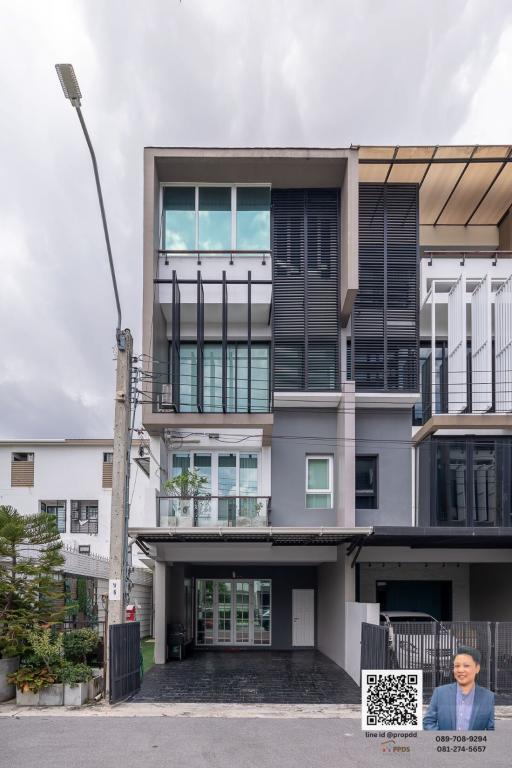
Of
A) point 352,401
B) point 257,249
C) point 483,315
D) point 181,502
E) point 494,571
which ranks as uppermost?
point 257,249

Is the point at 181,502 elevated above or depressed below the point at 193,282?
below

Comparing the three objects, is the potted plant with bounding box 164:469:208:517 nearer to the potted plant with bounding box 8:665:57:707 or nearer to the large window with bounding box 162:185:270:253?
the potted plant with bounding box 8:665:57:707

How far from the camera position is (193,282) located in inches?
838

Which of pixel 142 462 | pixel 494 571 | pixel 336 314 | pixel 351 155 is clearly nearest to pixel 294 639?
pixel 494 571

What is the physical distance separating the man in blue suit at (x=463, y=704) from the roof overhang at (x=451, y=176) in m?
17.4

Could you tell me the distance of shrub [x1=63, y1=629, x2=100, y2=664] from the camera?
15.6 meters

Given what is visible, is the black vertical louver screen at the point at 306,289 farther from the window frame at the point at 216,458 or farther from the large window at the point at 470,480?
the large window at the point at 470,480

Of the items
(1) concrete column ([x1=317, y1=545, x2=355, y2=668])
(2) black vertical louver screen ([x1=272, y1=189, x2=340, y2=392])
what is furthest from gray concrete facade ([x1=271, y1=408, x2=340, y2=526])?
(1) concrete column ([x1=317, y1=545, x2=355, y2=668])

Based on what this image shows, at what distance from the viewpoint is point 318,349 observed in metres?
21.5

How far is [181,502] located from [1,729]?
835cm

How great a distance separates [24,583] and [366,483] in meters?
9.94

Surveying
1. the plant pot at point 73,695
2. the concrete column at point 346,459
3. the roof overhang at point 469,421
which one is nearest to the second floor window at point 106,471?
the concrete column at point 346,459

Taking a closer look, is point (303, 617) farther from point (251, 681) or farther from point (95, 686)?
point (95, 686)

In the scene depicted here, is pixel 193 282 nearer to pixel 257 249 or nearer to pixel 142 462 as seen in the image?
pixel 257 249
